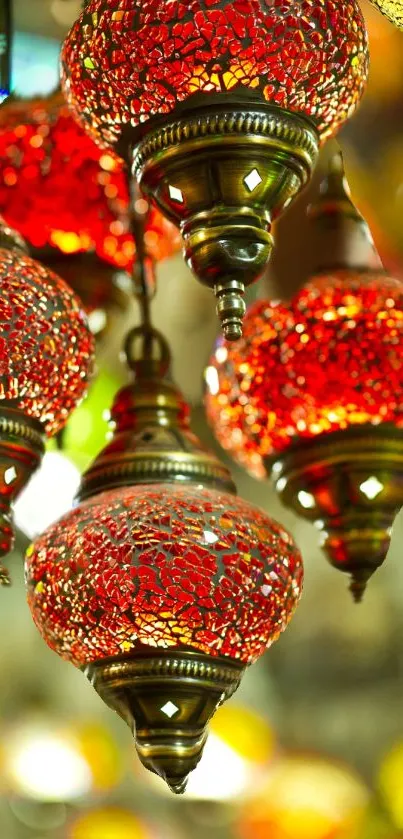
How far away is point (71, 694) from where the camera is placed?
1917 millimetres

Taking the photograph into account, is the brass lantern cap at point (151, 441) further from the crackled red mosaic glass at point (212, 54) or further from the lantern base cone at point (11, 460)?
the crackled red mosaic glass at point (212, 54)

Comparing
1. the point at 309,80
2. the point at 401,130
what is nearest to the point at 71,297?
the point at 309,80

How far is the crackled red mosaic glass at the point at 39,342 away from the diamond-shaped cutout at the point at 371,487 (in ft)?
0.57

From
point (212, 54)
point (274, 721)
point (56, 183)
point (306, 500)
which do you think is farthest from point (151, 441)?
point (274, 721)

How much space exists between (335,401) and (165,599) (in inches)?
7.4

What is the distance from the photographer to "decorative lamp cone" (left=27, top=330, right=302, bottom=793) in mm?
678

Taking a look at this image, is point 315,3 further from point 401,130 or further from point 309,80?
point 401,130

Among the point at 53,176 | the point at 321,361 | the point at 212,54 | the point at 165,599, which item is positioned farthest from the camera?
the point at 53,176

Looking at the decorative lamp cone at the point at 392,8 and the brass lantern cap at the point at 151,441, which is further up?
the decorative lamp cone at the point at 392,8

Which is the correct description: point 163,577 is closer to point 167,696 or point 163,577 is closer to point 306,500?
point 167,696

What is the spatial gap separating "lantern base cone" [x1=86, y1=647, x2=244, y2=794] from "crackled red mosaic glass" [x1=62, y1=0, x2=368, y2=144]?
252 millimetres

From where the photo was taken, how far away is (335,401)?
2.64 feet

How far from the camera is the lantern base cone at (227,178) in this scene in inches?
22.9

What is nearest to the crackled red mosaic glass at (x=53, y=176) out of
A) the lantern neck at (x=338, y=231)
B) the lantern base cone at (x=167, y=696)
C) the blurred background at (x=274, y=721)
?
the lantern neck at (x=338, y=231)
